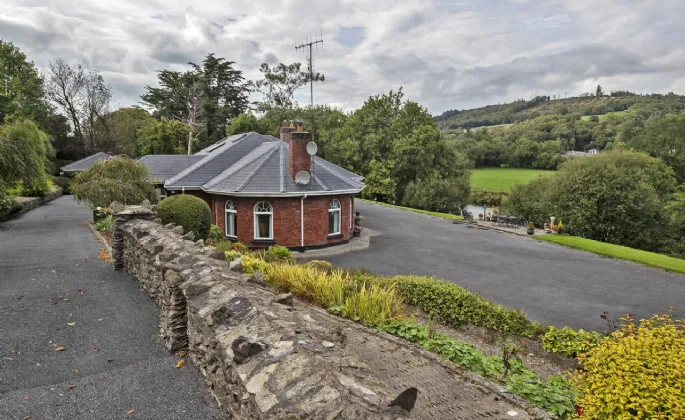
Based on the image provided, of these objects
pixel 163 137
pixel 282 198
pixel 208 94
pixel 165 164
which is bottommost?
pixel 282 198

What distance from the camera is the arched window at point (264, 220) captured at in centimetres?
1780

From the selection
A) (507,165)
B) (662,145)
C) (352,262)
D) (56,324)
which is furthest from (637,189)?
(507,165)

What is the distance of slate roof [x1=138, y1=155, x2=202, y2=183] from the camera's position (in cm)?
2337

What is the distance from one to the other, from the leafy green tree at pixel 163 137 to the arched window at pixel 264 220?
3023 centimetres

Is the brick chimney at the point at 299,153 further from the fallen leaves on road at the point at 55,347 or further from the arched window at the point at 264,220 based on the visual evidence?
the fallen leaves on road at the point at 55,347

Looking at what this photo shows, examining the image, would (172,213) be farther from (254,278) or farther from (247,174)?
(254,278)

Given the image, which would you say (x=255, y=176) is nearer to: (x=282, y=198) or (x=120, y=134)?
(x=282, y=198)

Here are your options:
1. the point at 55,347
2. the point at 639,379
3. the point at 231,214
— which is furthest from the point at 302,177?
the point at 639,379

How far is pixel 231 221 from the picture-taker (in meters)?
18.3

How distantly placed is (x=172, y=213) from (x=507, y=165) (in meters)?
66.7

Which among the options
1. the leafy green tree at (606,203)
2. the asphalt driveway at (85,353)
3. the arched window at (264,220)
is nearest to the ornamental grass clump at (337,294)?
the asphalt driveway at (85,353)

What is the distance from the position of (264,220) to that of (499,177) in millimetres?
48831

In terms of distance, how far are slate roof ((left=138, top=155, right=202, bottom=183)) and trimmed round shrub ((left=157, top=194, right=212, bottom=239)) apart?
10.2m

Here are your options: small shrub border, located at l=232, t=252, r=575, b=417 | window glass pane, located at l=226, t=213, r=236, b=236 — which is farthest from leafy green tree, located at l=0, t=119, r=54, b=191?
small shrub border, located at l=232, t=252, r=575, b=417
